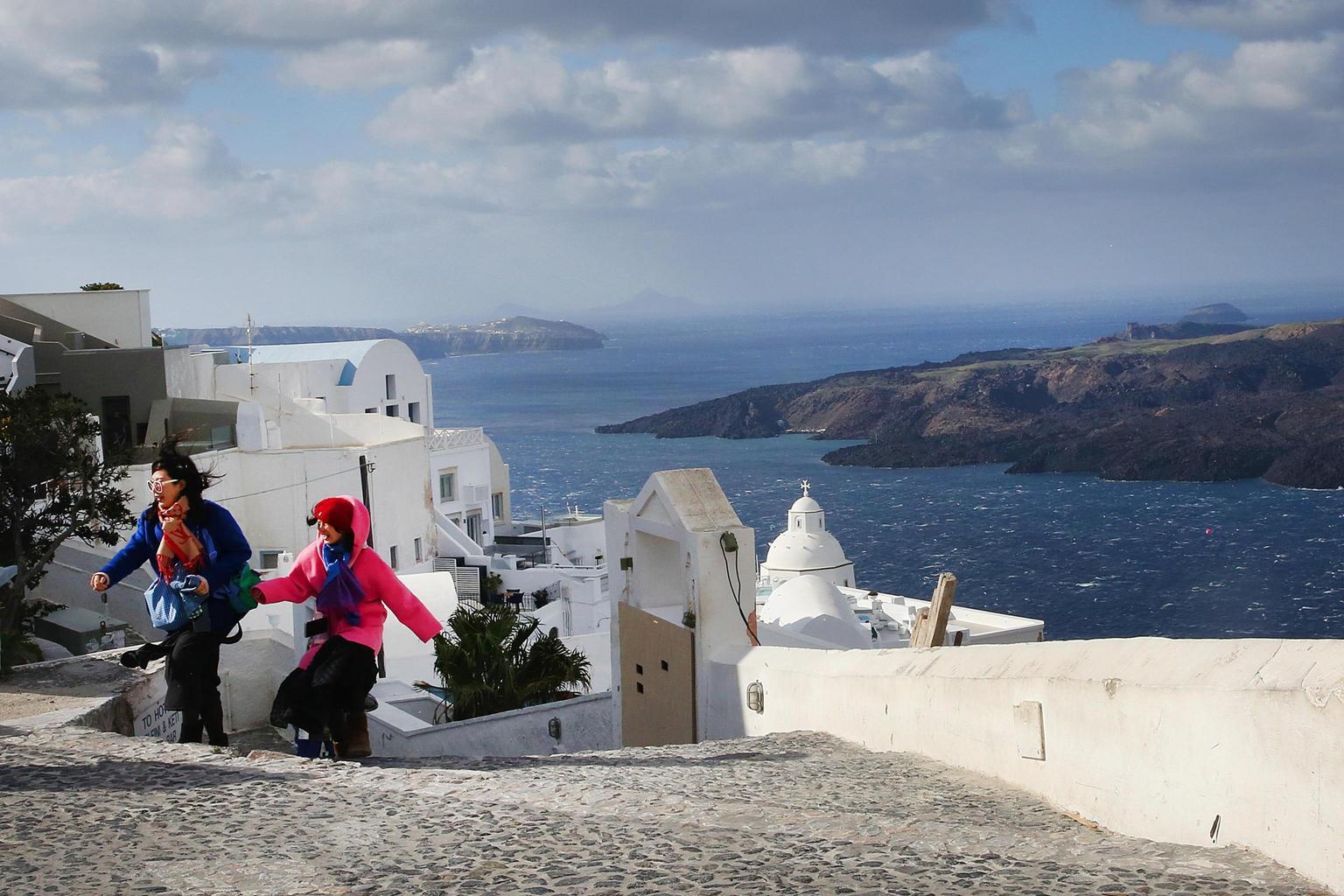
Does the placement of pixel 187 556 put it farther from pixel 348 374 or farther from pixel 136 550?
pixel 348 374

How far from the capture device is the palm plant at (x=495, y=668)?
670 inches

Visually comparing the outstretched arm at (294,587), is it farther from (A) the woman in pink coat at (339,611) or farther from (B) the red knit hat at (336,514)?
(B) the red knit hat at (336,514)

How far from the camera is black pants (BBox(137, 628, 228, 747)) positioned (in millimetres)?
6492

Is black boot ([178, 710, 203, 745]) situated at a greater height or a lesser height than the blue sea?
greater

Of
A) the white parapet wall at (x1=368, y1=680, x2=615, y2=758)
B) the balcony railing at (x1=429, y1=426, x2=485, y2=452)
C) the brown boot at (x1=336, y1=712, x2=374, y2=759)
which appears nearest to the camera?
the brown boot at (x1=336, y1=712, x2=374, y2=759)

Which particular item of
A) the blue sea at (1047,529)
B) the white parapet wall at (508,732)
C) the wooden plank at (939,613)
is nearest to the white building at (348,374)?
the white parapet wall at (508,732)

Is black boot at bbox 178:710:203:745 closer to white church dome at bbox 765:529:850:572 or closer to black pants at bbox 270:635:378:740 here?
black pants at bbox 270:635:378:740

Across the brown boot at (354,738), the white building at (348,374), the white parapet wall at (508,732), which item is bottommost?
the white parapet wall at (508,732)

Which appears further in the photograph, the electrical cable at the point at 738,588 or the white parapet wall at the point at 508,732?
the white parapet wall at the point at 508,732

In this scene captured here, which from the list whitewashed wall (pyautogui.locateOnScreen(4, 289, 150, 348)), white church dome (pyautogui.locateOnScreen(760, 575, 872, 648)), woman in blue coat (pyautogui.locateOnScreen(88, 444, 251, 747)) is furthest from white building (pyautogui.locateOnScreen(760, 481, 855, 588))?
woman in blue coat (pyautogui.locateOnScreen(88, 444, 251, 747))

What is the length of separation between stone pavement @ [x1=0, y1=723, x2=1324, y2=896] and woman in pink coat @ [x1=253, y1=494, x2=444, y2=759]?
329mm

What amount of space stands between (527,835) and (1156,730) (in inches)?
92.9

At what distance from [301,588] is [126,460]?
45.8ft

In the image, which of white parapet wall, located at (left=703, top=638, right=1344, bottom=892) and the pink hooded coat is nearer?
white parapet wall, located at (left=703, top=638, right=1344, bottom=892)
